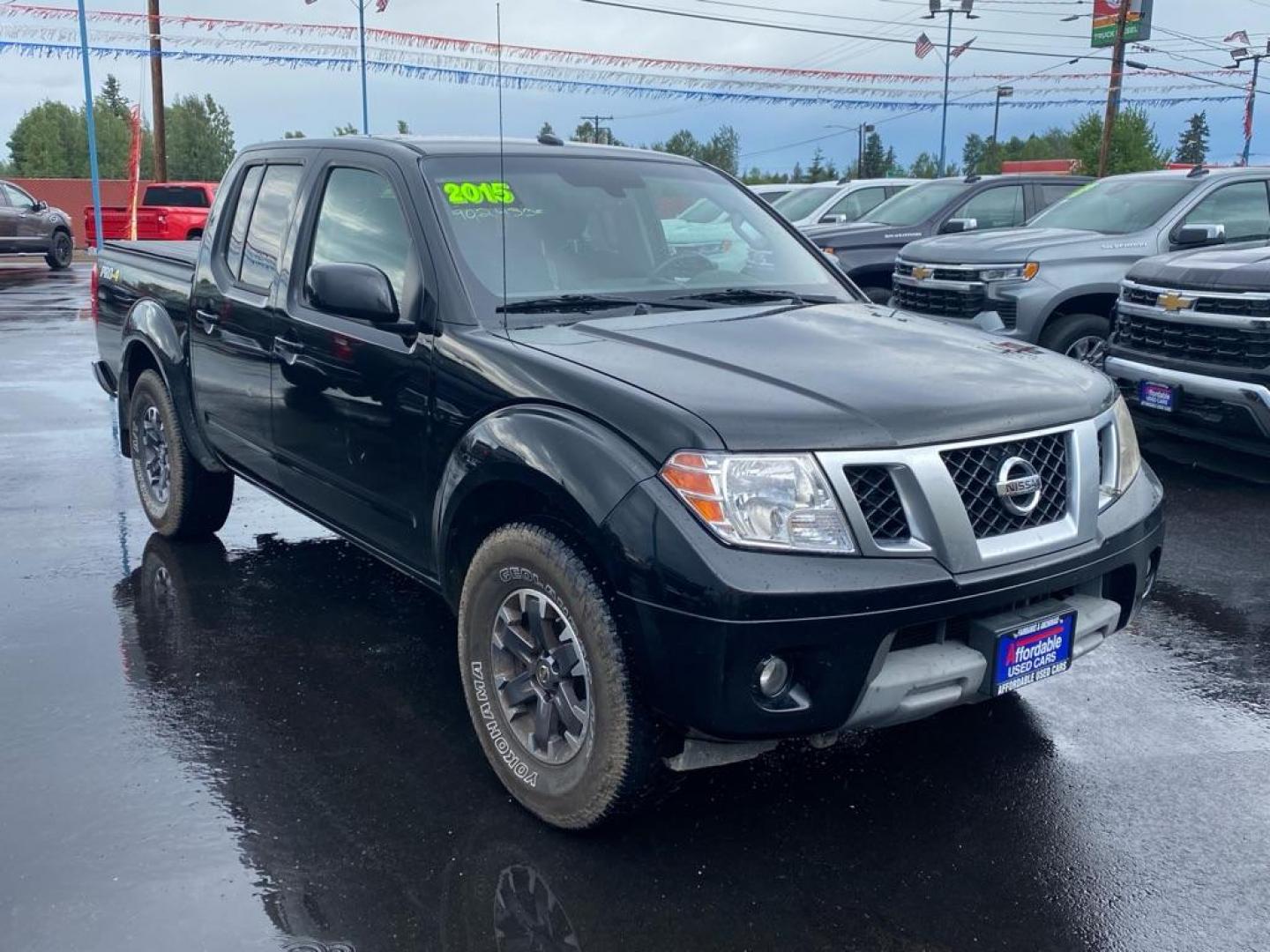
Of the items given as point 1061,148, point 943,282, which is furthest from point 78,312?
point 1061,148

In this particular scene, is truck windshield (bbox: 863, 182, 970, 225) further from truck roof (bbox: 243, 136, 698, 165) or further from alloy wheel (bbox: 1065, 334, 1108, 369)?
truck roof (bbox: 243, 136, 698, 165)

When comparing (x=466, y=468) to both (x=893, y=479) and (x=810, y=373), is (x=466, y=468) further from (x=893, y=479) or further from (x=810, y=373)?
(x=893, y=479)

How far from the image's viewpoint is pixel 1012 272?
9.02m

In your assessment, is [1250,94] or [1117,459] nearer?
[1117,459]

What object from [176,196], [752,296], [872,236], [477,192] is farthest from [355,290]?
[176,196]

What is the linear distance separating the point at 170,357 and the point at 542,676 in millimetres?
3107

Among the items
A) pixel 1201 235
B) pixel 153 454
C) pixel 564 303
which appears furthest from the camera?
pixel 1201 235

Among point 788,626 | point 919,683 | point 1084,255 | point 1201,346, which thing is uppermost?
point 1084,255

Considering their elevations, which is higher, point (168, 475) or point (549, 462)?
point (549, 462)

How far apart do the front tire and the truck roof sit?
1570 mm

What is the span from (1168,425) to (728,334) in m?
4.68

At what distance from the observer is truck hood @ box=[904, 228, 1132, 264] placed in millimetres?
9008

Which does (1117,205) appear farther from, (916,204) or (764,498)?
(764,498)

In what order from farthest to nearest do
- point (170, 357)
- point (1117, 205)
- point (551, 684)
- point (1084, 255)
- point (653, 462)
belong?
point (1117, 205), point (1084, 255), point (170, 357), point (551, 684), point (653, 462)
